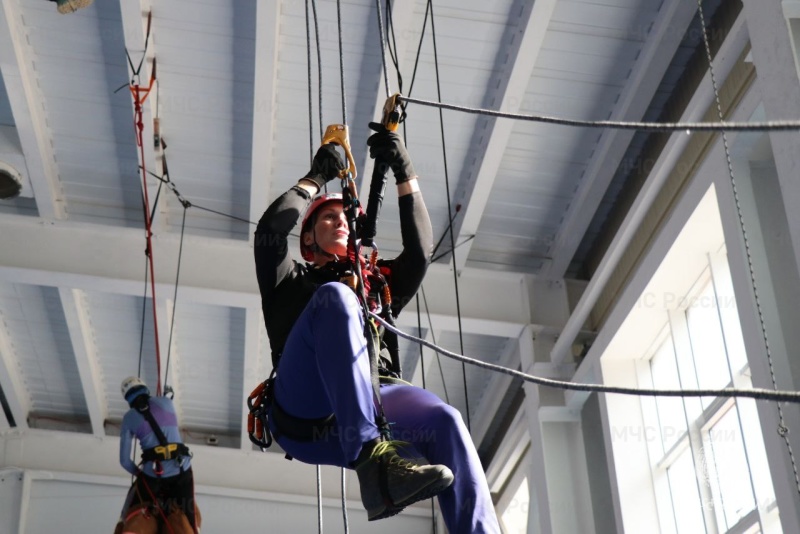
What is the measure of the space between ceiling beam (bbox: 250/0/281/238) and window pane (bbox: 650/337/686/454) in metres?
2.52

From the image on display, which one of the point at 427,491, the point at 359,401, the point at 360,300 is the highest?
the point at 360,300

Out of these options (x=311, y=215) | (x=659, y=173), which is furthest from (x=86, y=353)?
(x=311, y=215)

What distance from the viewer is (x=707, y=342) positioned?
5742 millimetres

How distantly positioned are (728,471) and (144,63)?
3.71 m

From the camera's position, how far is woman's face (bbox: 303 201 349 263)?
114 inches

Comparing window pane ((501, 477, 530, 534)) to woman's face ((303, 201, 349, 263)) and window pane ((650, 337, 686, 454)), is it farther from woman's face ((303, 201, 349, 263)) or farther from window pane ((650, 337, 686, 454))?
woman's face ((303, 201, 349, 263))

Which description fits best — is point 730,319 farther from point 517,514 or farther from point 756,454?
point 517,514

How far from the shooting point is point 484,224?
721 centimetres

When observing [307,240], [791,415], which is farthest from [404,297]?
[791,415]

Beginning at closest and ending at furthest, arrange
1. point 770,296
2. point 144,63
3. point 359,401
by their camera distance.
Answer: point 359,401 < point 770,296 < point 144,63

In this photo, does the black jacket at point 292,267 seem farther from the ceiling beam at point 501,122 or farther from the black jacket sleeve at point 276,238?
the ceiling beam at point 501,122

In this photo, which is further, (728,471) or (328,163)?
(728,471)

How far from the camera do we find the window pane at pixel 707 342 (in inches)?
216

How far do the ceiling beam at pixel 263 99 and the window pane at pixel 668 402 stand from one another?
2.52 m
